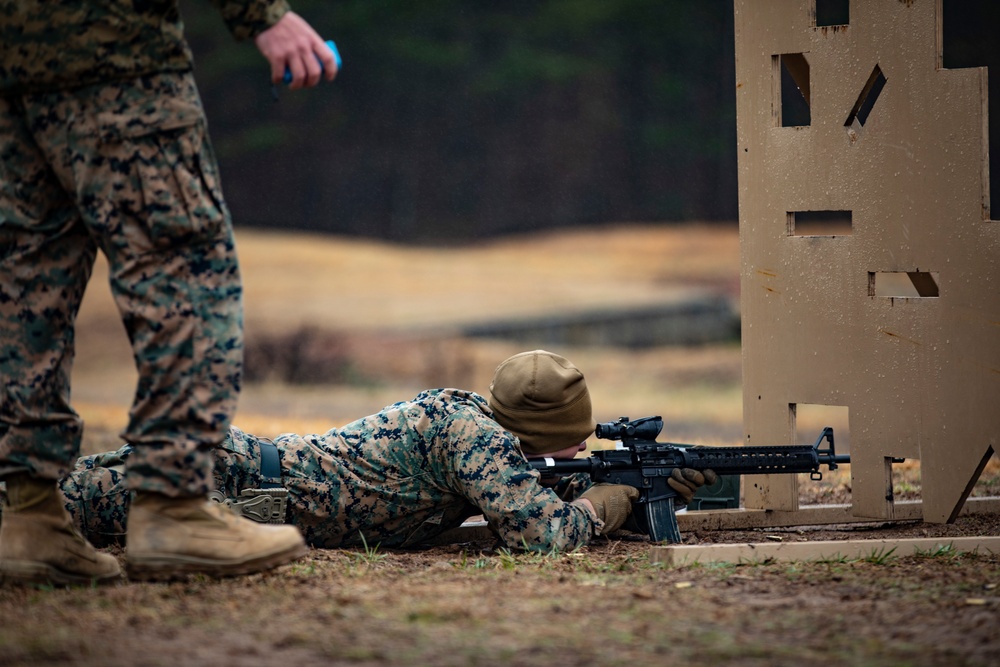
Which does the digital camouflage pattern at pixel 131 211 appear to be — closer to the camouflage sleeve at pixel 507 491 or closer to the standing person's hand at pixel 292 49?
the standing person's hand at pixel 292 49

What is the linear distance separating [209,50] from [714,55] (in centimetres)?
665

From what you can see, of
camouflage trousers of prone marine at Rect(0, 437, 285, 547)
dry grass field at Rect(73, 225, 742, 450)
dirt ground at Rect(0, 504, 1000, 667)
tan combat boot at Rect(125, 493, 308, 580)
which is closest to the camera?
dirt ground at Rect(0, 504, 1000, 667)

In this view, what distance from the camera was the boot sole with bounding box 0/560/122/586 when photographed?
2.49 m

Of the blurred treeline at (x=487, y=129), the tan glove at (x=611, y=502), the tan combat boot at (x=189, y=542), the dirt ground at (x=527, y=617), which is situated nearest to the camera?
the dirt ground at (x=527, y=617)

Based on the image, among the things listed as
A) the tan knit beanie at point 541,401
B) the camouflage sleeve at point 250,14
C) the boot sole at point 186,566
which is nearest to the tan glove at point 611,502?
the tan knit beanie at point 541,401

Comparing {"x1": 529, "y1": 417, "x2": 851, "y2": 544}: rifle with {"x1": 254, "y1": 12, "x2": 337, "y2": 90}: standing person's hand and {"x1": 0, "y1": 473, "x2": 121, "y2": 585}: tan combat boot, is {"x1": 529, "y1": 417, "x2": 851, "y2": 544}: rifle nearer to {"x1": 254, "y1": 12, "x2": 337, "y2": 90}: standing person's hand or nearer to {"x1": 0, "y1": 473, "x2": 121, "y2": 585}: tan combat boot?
{"x1": 0, "y1": 473, "x2": 121, "y2": 585}: tan combat boot

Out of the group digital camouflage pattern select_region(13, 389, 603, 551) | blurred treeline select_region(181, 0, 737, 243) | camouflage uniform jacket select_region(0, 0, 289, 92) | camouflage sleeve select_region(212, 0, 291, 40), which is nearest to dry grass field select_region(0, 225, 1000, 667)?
digital camouflage pattern select_region(13, 389, 603, 551)

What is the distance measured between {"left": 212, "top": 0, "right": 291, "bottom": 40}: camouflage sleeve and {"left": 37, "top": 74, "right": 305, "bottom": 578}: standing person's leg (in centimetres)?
17

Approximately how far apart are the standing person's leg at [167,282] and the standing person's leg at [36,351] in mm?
139

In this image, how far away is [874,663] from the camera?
1.95m

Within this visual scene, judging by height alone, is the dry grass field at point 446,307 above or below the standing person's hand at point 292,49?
below

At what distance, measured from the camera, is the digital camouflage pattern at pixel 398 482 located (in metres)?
3.29

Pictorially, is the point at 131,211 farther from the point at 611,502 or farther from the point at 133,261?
the point at 611,502

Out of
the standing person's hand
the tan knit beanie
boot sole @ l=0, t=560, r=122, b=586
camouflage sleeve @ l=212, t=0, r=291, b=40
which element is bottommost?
boot sole @ l=0, t=560, r=122, b=586
